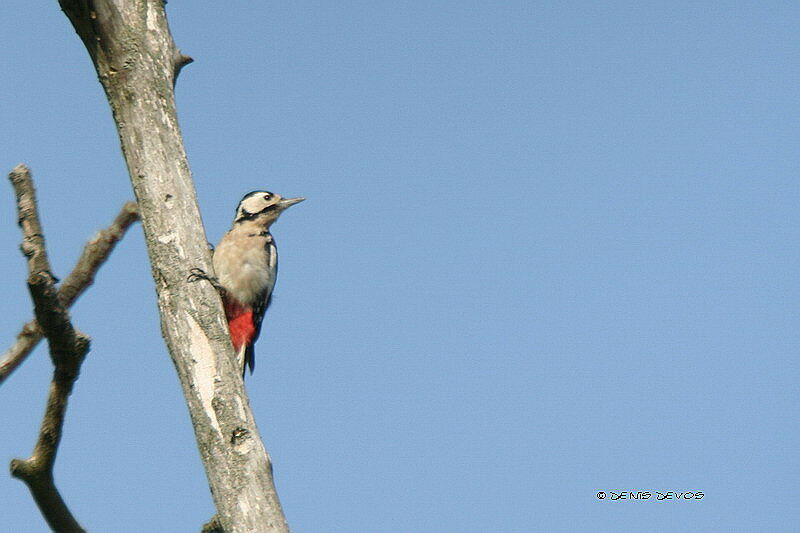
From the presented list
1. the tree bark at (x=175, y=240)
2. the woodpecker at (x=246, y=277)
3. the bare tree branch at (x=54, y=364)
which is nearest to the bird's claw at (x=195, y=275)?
the tree bark at (x=175, y=240)

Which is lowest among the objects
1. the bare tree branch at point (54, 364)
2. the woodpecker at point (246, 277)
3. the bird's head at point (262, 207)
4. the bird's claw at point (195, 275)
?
the bare tree branch at point (54, 364)

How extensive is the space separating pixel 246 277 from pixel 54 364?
3.52 m

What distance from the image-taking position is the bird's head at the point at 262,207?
23.3 feet

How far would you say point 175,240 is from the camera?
166 inches

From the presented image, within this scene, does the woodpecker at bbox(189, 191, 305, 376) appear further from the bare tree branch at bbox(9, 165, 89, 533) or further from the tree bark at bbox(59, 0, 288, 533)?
the bare tree branch at bbox(9, 165, 89, 533)

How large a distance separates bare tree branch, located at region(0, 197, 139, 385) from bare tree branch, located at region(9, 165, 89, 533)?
0.11 metres

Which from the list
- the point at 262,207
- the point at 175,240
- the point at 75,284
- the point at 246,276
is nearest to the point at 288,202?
the point at 262,207

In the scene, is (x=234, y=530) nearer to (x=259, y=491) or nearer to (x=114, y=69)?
(x=259, y=491)

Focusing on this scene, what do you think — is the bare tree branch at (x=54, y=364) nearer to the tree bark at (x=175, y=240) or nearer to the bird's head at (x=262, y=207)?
the tree bark at (x=175, y=240)

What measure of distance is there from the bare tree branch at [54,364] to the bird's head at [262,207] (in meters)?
4.00

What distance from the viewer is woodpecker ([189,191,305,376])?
6543 millimetres

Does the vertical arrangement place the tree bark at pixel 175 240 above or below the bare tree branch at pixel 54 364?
above

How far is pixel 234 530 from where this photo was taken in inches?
144

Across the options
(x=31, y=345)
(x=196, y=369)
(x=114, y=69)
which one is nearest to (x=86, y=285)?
(x=31, y=345)
